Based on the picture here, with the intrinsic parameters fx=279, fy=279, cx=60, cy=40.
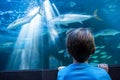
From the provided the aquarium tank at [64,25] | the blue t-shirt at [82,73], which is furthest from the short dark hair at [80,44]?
the aquarium tank at [64,25]

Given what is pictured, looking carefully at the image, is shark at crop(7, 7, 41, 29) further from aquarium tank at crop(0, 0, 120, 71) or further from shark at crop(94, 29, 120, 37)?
shark at crop(94, 29, 120, 37)

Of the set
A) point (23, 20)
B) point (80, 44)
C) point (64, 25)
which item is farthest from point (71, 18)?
point (80, 44)

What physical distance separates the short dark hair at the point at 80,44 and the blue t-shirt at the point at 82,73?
50 millimetres

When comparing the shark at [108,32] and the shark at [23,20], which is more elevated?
the shark at [23,20]

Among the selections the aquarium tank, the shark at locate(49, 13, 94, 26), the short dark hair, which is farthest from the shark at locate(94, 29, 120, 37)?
the short dark hair

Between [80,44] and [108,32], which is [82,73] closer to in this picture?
[80,44]

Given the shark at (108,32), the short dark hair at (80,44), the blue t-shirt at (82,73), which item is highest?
the shark at (108,32)

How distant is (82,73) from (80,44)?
161mm

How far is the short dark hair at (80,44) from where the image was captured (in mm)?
1538

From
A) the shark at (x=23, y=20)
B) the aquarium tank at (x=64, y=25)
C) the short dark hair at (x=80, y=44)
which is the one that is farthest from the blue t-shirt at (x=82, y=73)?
the shark at (x=23, y=20)

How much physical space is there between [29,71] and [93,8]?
138 centimetres

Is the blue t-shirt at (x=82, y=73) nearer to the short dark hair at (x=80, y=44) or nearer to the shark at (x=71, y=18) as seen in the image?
the short dark hair at (x=80, y=44)

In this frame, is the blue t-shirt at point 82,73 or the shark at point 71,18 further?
the shark at point 71,18

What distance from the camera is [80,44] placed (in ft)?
5.06
